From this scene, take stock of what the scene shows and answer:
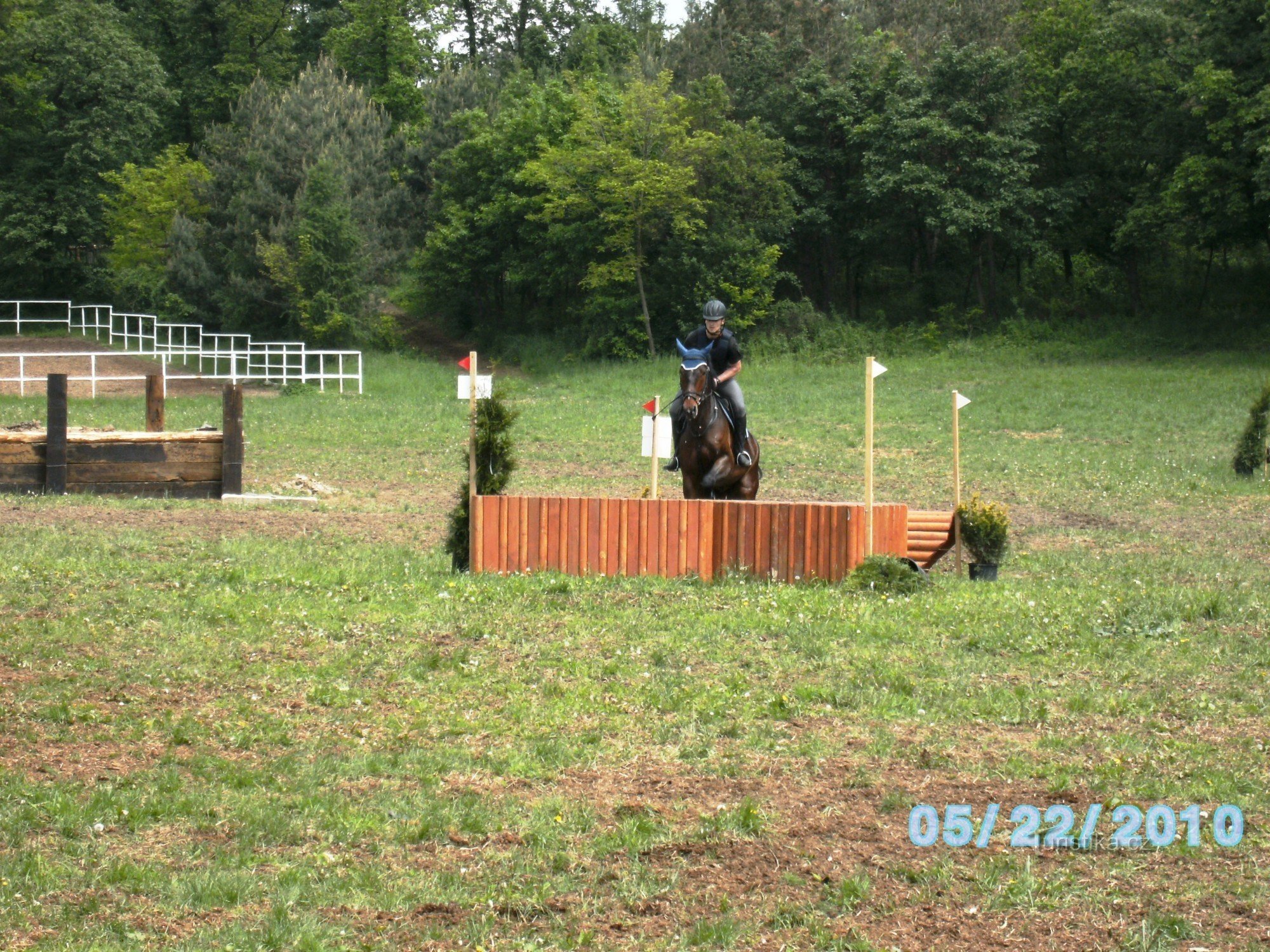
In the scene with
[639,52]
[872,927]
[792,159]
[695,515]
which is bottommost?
[872,927]

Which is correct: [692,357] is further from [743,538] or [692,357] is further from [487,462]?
[487,462]

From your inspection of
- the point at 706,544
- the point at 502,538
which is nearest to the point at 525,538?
the point at 502,538

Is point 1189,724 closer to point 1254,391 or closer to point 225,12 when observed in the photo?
point 1254,391

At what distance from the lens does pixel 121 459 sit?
16.5m

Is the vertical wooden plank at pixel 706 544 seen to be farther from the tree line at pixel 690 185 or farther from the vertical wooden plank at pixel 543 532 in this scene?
the tree line at pixel 690 185

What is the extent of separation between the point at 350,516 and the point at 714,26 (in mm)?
50764

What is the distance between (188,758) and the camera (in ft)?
22.6

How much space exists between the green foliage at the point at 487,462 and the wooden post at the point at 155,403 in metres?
9.11

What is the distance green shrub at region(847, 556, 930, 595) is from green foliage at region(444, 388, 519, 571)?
3.36 metres

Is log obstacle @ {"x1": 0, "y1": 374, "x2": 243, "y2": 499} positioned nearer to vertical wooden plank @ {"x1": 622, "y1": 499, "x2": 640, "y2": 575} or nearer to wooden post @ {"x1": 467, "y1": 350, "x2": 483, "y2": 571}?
wooden post @ {"x1": 467, "y1": 350, "x2": 483, "y2": 571}

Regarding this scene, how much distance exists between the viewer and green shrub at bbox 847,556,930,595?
11031mm

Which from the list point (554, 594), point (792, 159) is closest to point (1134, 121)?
point (792, 159)

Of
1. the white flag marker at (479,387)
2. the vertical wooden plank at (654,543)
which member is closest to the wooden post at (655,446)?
the vertical wooden plank at (654,543)

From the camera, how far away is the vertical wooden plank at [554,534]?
1177 centimetres
